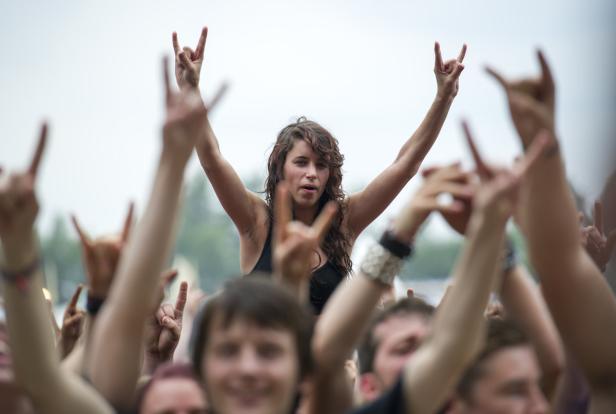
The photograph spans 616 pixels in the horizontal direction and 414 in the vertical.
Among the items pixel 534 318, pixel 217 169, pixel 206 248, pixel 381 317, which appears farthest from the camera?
pixel 206 248

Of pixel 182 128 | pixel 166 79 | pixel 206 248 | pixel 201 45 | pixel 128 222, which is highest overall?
pixel 201 45

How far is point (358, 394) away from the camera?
11.4 feet

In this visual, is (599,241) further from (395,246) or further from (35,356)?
(35,356)

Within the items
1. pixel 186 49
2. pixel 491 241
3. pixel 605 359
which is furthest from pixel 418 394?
pixel 186 49

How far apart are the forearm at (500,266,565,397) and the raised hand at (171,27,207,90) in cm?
226

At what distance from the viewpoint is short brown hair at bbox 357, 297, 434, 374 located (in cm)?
335

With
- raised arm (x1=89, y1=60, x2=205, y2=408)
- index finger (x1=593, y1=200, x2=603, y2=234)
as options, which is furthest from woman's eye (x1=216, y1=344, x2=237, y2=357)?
index finger (x1=593, y1=200, x2=603, y2=234)

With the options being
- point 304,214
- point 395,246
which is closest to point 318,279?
point 304,214

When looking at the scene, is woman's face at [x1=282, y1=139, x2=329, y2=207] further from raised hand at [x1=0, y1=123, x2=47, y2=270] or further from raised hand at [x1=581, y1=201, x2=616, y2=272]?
raised hand at [x1=0, y1=123, x2=47, y2=270]

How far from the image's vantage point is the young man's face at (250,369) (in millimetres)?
2791

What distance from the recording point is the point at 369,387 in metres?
3.32

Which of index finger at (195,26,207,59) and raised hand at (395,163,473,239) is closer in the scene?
raised hand at (395,163,473,239)

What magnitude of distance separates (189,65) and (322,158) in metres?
0.91

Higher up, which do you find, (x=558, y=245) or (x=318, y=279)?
(x=558, y=245)
